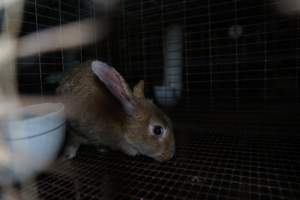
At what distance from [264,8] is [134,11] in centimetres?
100

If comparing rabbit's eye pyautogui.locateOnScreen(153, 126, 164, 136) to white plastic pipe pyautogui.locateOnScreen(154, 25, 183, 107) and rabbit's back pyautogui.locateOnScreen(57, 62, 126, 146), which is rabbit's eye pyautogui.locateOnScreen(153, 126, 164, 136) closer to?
rabbit's back pyautogui.locateOnScreen(57, 62, 126, 146)

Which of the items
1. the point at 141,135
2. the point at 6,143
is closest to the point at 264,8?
the point at 141,135

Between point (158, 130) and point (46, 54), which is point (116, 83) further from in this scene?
point (46, 54)

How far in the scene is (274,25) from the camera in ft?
5.18

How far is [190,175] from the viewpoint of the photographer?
928mm

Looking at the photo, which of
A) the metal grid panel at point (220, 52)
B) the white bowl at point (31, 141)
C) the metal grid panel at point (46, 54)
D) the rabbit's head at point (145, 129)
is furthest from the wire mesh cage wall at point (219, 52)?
the white bowl at point (31, 141)

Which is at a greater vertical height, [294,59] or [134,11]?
[134,11]

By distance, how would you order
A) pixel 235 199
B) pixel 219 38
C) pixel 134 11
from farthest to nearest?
pixel 134 11 < pixel 219 38 < pixel 235 199

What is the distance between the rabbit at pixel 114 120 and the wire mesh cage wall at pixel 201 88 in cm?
7

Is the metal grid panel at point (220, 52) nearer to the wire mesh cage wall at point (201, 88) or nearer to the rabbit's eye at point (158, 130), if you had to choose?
the wire mesh cage wall at point (201, 88)

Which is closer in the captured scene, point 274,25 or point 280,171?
point 280,171

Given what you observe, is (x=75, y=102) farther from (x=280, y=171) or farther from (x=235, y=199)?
(x=280, y=171)

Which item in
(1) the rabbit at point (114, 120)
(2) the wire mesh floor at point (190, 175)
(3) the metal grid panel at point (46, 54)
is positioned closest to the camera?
(2) the wire mesh floor at point (190, 175)

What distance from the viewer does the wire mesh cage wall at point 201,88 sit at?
0.86 metres
